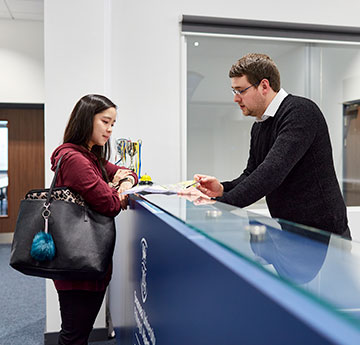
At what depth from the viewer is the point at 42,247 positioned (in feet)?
4.29

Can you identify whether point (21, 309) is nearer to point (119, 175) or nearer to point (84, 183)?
point (119, 175)

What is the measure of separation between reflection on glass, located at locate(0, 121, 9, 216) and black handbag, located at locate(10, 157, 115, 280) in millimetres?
4141

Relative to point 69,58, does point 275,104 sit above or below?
below

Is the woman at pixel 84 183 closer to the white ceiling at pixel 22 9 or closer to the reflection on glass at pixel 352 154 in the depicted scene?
the reflection on glass at pixel 352 154

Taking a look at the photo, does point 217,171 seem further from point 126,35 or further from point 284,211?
point 284,211

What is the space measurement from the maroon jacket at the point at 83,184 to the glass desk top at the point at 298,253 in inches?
27.5

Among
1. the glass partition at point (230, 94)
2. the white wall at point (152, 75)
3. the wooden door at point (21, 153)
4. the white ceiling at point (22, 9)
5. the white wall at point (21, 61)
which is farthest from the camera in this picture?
the wooden door at point (21, 153)

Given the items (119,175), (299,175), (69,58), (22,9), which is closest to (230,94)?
(69,58)

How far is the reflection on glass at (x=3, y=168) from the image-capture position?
16.9ft

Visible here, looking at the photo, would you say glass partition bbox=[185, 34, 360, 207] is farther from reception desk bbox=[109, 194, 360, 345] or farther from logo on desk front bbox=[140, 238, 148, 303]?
reception desk bbox=[109, 194, 360, 345]

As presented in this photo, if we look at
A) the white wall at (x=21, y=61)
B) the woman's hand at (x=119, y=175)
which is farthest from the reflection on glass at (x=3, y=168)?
the woman's hand at (x=119, y=175)

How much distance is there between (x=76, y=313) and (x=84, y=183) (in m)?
0.51

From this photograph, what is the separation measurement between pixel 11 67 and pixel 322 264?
5.05 meters

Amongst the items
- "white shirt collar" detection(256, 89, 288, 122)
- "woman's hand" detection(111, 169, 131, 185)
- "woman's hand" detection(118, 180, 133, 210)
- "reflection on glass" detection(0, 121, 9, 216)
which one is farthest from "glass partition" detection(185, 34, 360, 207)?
"reflection on glass" detection(0, 121, 9, 216)
